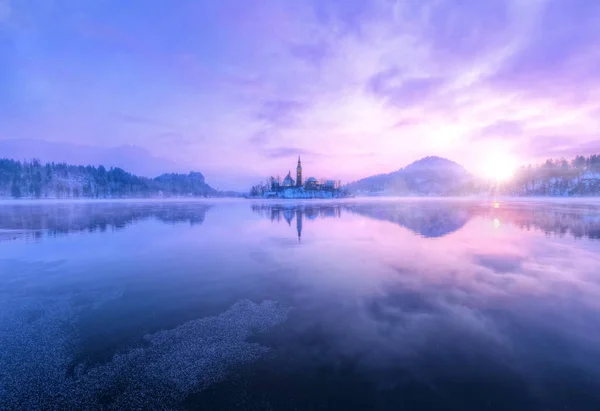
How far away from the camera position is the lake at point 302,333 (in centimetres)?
562

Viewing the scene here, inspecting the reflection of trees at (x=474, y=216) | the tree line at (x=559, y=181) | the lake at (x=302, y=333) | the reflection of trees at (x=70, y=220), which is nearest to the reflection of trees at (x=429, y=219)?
the reflection of trees at (x=474, y=216)

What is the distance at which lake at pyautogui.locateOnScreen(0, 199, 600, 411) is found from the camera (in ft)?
18.4

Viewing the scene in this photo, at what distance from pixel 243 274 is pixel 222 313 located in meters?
4.20

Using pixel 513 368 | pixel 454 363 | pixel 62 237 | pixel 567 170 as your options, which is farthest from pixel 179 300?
pixel 567 170

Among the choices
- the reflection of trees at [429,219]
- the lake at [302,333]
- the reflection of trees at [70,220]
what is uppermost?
the reflection of trees at [70,220]

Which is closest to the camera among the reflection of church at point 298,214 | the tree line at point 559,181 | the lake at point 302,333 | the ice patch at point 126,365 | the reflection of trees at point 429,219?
the ice patch at point 126,365

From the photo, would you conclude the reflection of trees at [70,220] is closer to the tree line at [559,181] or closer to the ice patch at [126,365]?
the ice patch at [126,365]

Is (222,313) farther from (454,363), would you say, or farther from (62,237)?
(62,237)

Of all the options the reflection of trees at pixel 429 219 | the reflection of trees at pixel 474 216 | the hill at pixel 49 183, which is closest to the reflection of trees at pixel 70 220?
the reflection of trees at pixel 474 216

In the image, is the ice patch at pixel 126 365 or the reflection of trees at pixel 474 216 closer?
the ice patch at pixel 126 365

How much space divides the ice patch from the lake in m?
0.04

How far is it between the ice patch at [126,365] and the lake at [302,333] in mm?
37

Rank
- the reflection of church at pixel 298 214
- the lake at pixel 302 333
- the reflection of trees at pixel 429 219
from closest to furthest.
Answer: the lake at pixel 302 333, the reflection of trees at pixel 429 219, the reflection of church at pixel 298 214

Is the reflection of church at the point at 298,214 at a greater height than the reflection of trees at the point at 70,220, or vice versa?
the reflection of trees at the point at 70,220
